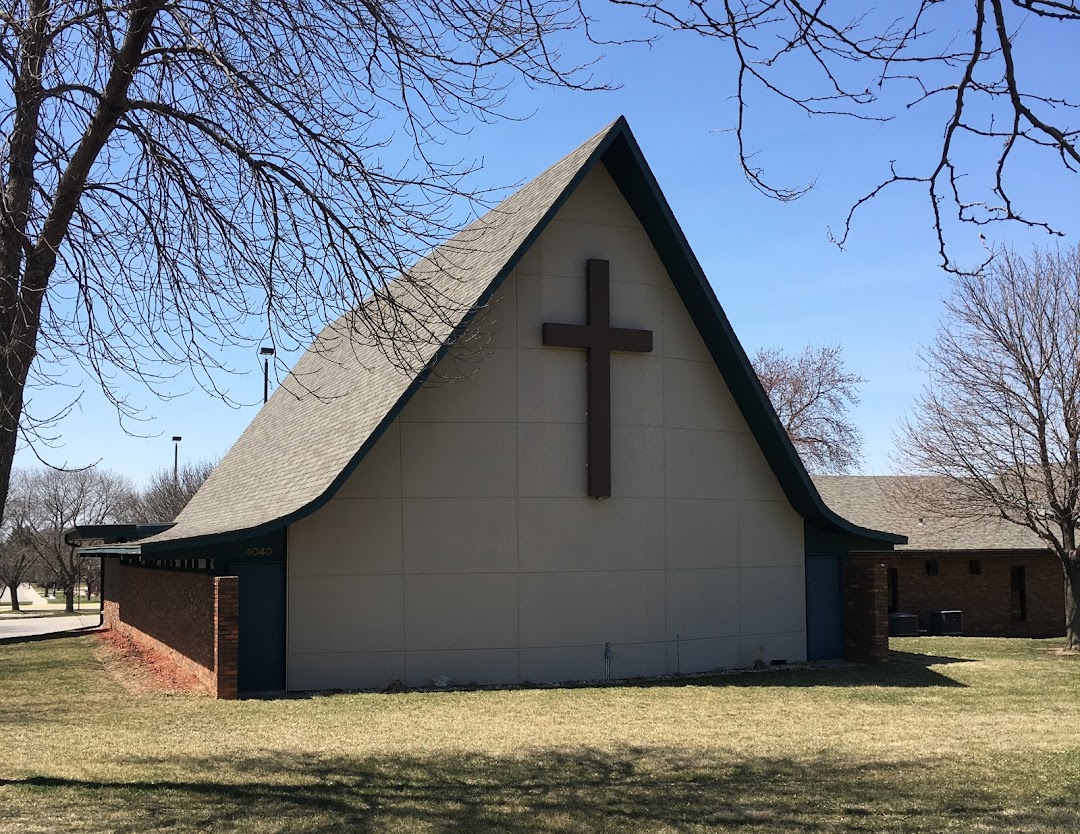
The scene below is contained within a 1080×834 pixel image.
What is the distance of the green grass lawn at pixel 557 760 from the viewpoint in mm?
8305

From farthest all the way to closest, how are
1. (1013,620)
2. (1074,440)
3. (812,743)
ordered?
(1013,620) → (1074,440) → (812,743)

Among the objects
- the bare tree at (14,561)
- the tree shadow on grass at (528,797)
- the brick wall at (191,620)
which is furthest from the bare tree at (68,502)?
the tree shadow on grass at (528,797)

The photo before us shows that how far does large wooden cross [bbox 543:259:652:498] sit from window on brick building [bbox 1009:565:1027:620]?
2078 cm

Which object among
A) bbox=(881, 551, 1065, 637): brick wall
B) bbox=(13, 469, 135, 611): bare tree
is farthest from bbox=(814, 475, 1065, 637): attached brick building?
bbox=(13, 469, 135, 611): bare tree

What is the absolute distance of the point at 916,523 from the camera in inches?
1396

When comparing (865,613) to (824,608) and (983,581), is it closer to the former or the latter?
(824,608)

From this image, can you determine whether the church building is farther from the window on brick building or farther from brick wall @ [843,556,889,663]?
the window on brick building

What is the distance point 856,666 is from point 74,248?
1537 centimetres

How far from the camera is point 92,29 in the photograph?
28.0 ft

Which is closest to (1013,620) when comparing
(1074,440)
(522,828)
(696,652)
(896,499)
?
(896,499)

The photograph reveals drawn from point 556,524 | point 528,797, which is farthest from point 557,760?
point 556,524

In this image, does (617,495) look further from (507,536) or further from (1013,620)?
(1013,620)

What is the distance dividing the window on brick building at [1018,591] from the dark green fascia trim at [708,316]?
16.9m

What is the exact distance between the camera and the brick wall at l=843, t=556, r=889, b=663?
20172 millimetres
